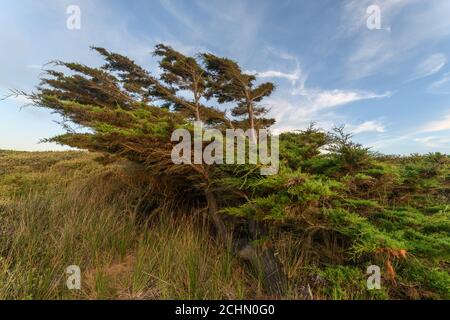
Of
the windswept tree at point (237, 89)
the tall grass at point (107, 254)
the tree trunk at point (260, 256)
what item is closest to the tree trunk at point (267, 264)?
the tree trunk at point (260, 256)

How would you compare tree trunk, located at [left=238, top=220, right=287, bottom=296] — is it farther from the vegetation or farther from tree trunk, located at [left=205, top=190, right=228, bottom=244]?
tree trunk, located at [left=205, top=190, right=228, bottom=244]

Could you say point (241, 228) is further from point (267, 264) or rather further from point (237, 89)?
point (237, 89)

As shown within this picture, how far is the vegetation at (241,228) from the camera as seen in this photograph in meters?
3.36

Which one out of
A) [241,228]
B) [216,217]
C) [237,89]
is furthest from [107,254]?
[237,89]

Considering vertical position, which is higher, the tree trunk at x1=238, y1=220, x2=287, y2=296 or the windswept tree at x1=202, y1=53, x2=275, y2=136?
the windswept tree at x1=202, y1=53, x2=275, y2=136

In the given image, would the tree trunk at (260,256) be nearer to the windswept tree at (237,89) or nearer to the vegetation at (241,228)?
the vegetation at (241,228)

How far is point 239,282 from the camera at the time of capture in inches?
145

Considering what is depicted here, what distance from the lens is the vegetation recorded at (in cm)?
336

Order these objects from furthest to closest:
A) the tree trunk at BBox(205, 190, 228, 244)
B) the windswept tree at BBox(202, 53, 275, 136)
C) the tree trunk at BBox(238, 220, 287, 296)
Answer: the windswept tree at BBox(202, 53, 275, 136) < the tree trunk at BBox(205, 190, 228, 244) < the tree trunk at BBox(238, 220, 287, 296)

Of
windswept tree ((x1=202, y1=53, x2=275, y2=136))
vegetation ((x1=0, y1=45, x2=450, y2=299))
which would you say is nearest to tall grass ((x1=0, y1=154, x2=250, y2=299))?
vegetation ((x1=0, y1=45, x2=450, y2=299))

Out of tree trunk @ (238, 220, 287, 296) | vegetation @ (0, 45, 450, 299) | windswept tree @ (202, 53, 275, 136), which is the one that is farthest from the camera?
windswept tree @ (202, 53, 275, 136)

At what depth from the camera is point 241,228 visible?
5371 mm
